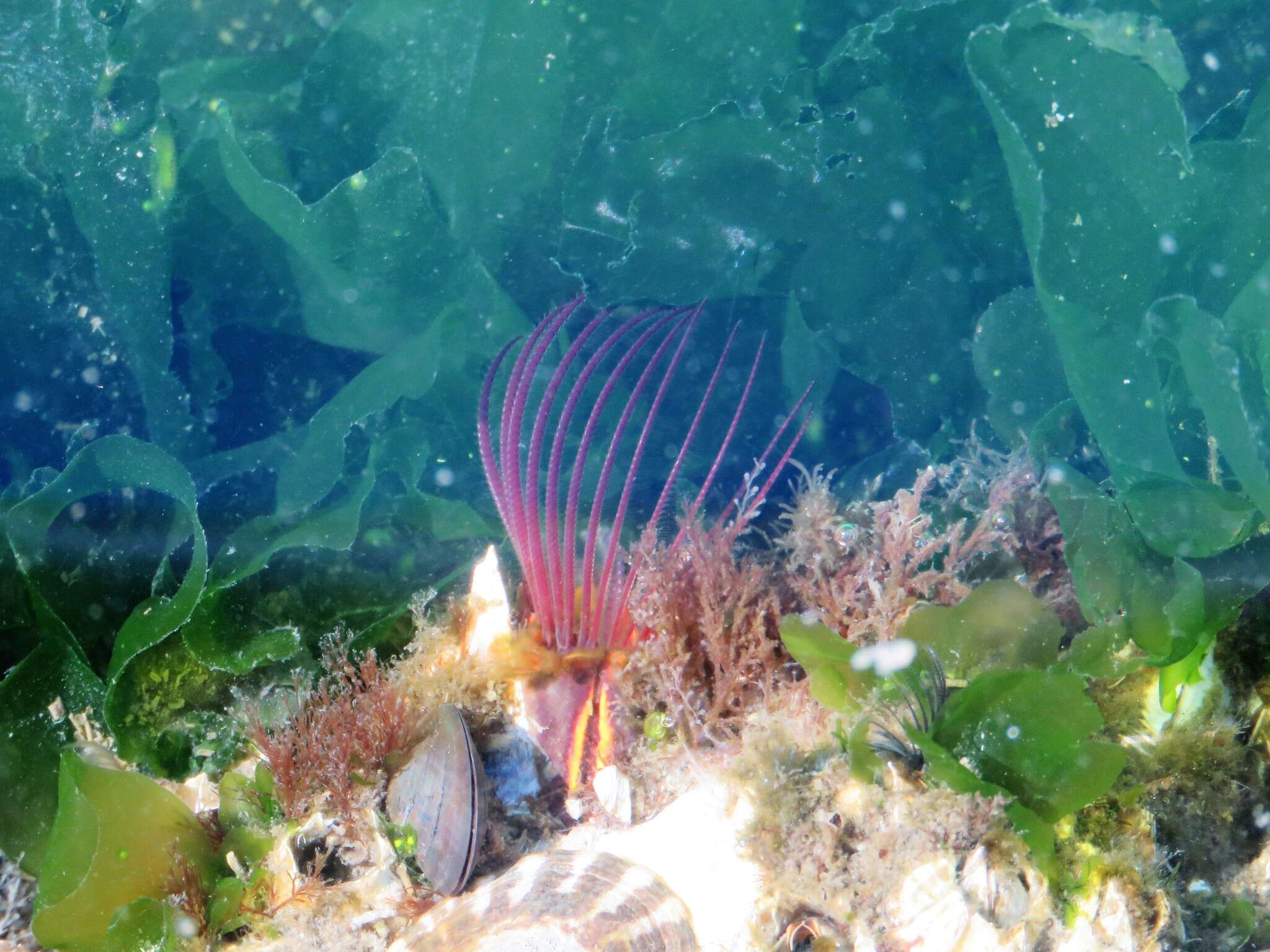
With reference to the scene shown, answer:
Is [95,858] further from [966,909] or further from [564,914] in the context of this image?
[966,909]

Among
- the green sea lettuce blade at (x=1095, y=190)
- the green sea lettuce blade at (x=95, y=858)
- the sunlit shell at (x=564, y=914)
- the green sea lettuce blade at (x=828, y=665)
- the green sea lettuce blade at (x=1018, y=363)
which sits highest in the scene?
the green sea lettuce blade at (x=1095, y=190)

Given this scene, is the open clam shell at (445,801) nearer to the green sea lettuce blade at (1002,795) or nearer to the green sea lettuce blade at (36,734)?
the green sea lettuce blade at (1002,795)

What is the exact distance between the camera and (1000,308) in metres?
2.98

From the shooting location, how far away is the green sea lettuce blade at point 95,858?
7.53ft

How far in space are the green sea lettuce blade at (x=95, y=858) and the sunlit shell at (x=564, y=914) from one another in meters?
0.92

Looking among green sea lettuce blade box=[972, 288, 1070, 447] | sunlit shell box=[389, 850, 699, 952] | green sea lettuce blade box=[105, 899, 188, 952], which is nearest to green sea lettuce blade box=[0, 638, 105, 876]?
green sea lettuce blade box=[105, 899, 188, 952]

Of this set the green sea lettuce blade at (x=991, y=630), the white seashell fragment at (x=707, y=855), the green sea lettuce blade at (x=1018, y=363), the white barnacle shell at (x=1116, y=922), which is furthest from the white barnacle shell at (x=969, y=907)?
the green sea lettuce blade at (x=1018, y=363)

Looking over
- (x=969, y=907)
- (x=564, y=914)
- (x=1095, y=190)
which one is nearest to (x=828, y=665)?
(x=969, y=907)

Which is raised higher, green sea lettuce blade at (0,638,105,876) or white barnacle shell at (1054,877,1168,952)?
green sea lettuce blade at (0,638,105,876)

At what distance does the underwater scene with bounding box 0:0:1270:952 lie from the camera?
199 centimetres

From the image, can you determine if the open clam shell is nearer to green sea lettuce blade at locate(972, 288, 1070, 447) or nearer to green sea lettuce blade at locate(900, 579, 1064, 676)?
green sea lettuce blade at locate(900, 579, 1064, 676)

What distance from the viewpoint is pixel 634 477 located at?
2727 millimetres

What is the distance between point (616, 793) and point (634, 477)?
1.08 metres

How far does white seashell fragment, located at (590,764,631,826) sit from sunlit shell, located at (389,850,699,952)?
154mm
